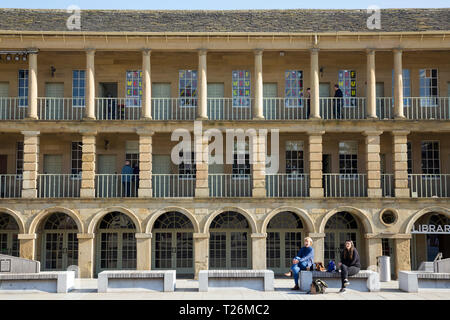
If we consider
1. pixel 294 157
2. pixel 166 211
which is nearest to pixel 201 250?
pixel 166 211

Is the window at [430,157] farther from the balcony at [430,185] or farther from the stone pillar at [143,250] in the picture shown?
the stone pillar at [143,250]

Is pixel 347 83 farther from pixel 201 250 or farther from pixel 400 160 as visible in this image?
pixel 201 250

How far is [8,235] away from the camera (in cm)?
2495

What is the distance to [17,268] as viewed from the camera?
682 inches

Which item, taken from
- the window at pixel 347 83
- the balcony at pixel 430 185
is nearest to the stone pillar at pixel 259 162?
the window at pixel 347 83

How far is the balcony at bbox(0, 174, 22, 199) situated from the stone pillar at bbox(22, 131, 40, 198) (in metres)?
1.13

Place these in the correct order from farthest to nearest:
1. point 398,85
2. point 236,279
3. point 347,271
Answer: point 398,85 < point 236,279 < point 347,271

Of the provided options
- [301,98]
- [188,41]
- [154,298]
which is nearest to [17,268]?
[154,298]

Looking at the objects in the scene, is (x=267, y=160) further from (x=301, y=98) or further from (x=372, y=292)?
(x=372, y=292)

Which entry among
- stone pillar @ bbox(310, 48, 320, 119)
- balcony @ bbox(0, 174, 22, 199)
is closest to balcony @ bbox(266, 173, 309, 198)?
stone pillar @ bbox(310, 48, 320, 119)

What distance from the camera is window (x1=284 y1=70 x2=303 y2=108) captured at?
25.4 m

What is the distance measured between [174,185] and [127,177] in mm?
2051

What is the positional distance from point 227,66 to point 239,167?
4.64m

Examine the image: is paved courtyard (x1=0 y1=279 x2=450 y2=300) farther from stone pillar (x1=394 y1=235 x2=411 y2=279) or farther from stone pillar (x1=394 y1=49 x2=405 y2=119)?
stone pillar (x1=394 y1=49 x2=405 y2=119)
